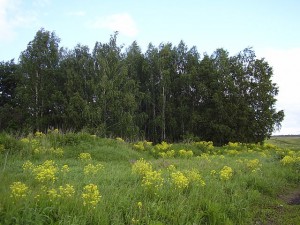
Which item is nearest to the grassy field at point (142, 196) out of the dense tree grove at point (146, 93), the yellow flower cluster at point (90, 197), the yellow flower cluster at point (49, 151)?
the yellow flower cluster at point (90, 197)

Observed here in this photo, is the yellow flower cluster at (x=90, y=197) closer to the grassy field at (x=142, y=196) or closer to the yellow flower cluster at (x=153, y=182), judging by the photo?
the grassy field at (x=142, y=196)

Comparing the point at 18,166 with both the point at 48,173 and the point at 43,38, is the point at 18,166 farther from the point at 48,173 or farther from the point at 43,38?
the point at 43,38

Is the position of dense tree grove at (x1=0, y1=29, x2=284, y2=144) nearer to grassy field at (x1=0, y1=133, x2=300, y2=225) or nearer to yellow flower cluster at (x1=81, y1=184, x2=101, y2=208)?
grassy field at (x1=0, y1=133, x2=300, y2=225)

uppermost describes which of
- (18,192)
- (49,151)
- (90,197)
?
(49,151)

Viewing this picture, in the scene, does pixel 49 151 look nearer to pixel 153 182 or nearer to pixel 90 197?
pixel 153 182

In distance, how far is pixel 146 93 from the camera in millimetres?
36000

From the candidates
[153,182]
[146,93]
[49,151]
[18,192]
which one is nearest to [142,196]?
[153,182]

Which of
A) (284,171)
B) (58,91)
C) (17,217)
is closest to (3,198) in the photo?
(17,217)

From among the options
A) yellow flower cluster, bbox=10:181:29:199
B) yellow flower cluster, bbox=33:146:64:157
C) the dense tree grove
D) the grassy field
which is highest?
the dense tree grove

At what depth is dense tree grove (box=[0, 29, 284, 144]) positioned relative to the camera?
31172mm

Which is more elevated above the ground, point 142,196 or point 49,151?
point 49,151

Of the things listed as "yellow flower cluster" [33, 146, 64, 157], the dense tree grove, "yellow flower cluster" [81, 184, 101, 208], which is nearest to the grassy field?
"yellow flower cluster" [81, 184, 101, 208]

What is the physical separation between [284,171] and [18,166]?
9784mm

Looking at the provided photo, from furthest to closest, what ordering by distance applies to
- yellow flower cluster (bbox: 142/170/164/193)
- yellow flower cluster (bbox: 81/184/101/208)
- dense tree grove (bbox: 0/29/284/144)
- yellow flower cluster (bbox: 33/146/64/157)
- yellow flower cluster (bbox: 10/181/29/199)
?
dense tree grove (bbox: 0/29/284/144)
yellow flower cluster (bbox: 33/146/64/157)
yellow flower cluster (bbox: 142/170/164/193)
yellow flower cluster (bbox: 81/184/101/208)
yellow flower cluster (bbox: 10/181/29/199)
